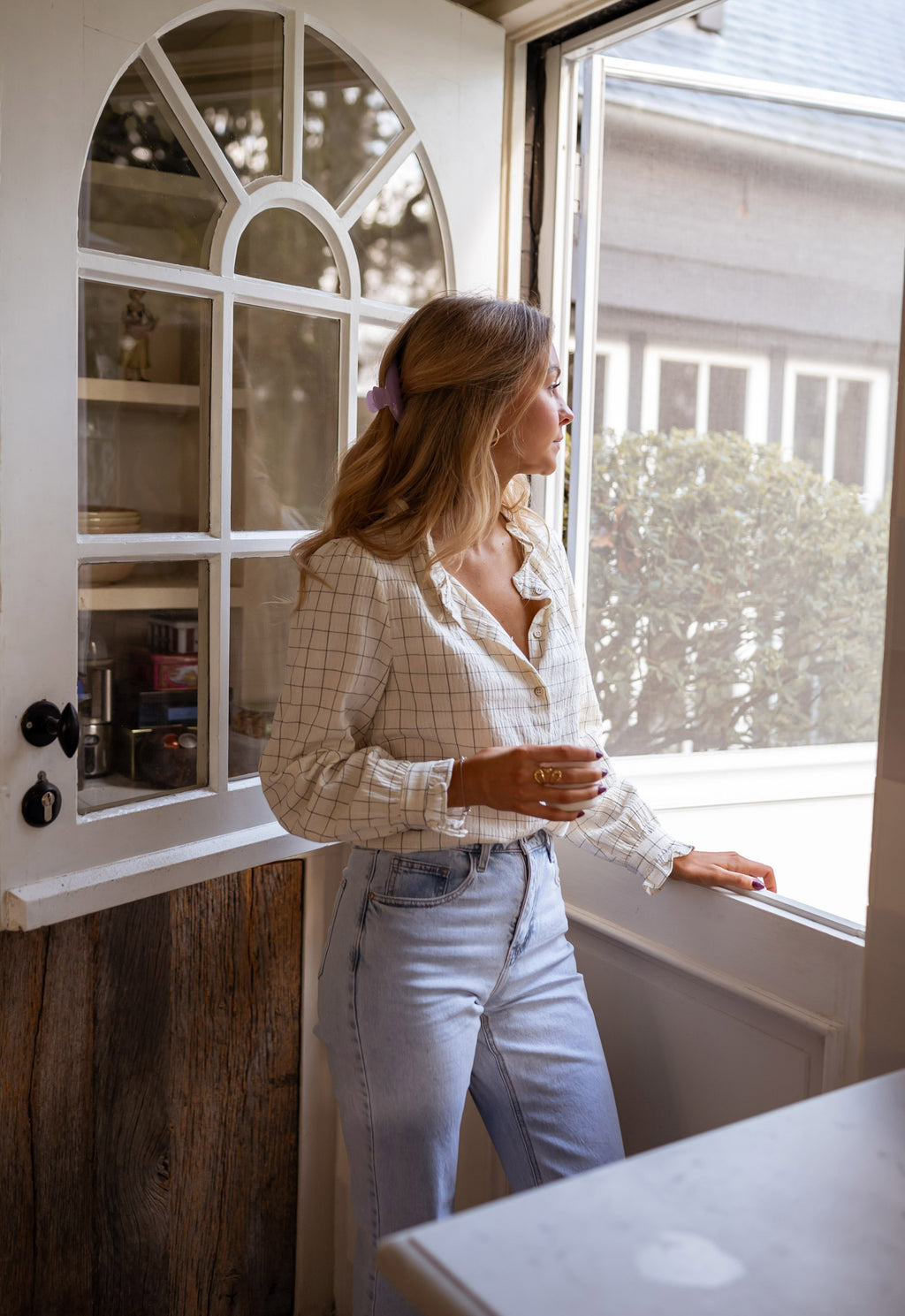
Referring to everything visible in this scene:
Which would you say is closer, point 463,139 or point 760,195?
point 463,139

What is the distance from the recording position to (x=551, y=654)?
1.53 m

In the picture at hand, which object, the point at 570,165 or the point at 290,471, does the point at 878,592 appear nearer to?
the point at 570,165

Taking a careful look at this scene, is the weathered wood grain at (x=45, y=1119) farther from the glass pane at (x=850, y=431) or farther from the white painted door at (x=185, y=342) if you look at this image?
the glass pane at (x=850, y=431)

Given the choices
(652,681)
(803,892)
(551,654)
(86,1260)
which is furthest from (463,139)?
(86,1260)

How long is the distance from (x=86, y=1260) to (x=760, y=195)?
7.49 ft

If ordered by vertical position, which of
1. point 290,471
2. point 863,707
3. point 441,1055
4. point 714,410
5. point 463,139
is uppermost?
point 463,139

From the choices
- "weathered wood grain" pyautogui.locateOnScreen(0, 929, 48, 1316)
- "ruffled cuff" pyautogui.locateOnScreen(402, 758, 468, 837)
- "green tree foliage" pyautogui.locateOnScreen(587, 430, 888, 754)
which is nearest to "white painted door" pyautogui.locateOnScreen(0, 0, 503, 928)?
"weathered wood grain" pyautogui.locateOnScreen(0, 929, 48, 1316)

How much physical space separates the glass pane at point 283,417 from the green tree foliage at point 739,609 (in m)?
0.77

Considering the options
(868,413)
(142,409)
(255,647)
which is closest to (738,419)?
(868,413)

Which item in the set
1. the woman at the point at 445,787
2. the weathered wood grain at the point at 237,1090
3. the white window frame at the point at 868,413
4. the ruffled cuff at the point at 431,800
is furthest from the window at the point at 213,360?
the white window frame at the point at 868,413

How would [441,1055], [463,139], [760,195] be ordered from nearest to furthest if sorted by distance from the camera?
[441,1055]
[463,139]
[760,195]

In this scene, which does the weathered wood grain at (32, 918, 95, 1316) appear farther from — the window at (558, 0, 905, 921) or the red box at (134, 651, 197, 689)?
the window at (558, 0, 905, 921)

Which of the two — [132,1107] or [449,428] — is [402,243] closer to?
[449,428]

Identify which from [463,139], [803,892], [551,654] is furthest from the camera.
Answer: [463,139]
